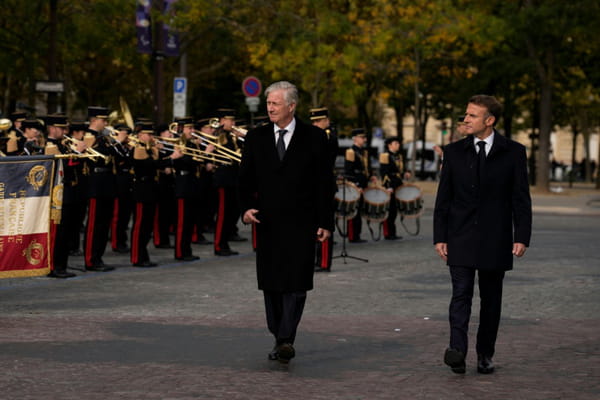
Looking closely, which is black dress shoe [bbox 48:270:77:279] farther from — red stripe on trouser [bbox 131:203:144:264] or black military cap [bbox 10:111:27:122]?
black military cap [bbox 10:111:27:122]

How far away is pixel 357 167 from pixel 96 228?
222 inches

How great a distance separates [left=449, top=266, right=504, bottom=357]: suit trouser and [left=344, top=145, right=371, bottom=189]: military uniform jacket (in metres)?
10.6

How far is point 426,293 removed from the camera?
12.6 m

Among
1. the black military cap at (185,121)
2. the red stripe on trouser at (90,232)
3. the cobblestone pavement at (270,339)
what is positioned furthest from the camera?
the black military cap at (185,121)

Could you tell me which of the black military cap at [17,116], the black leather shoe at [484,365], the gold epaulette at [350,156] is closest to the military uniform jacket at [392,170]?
the gold epaulette at [350,156]

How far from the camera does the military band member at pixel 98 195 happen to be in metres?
14.5

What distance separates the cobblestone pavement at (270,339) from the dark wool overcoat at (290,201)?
0.66 metres

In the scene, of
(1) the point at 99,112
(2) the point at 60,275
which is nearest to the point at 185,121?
(1) the point at 99,112

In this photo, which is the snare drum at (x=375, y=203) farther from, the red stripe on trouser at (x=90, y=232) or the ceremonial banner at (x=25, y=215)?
the ceremonial banner at (x=25, y=215)

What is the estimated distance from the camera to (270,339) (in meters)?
9.36

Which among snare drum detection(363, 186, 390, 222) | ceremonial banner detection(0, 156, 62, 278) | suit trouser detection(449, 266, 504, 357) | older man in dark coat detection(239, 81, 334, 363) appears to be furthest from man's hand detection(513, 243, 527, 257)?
snare drum detection(363, 186, 390, 222)

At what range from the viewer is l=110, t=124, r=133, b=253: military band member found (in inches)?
610

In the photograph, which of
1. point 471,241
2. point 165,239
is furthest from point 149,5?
point 471,241

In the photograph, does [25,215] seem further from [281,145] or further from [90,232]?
[90,232]
